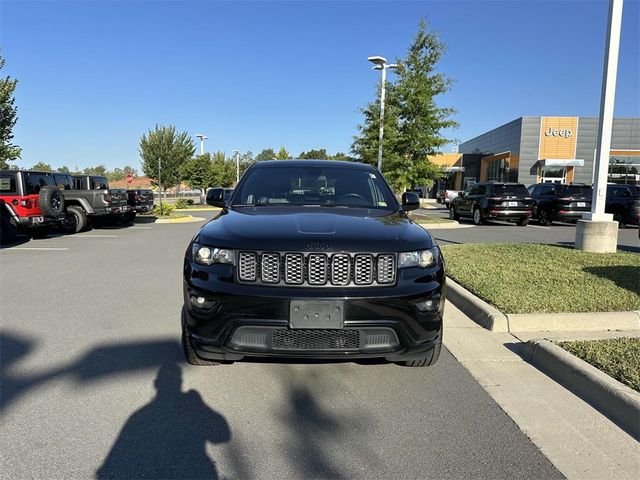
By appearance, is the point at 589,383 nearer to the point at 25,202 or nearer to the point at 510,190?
the point at 25,202

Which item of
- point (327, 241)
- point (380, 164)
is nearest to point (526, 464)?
point (327, 241)

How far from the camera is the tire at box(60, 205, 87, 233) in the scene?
14992mm

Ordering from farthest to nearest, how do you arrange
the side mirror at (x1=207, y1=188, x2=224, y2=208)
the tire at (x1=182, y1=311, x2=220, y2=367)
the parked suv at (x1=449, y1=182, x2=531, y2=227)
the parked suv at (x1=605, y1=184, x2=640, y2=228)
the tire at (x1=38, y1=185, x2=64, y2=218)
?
the parked suv at (x1=449, y1=182, x2=531, y2=227) < the parked suv at (x1=605, y1=184, x2=640, y2=228) < the tire at (x1=38, y1=185, x2=64, y2=218) < the side mirror at (x1=207, y1=188, x2=224, y2=208) < the tire at (x1=182, y1=311, x2=220, y2=367)

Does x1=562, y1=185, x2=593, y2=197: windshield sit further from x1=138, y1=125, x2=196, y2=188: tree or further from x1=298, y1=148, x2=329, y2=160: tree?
x1=298, y1=148, x2=329, y2=160: tree

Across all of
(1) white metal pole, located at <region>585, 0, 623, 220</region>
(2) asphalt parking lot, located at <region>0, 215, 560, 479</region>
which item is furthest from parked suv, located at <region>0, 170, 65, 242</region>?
(1) white metal pole, located at <region>585, 0, 623, 220</region>

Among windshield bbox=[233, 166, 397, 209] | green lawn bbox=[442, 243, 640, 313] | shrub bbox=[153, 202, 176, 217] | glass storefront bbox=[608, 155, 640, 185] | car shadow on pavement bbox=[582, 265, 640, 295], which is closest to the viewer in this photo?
windshield bbox=[233, 166, 397, 209]

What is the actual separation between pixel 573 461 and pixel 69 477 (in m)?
2.70

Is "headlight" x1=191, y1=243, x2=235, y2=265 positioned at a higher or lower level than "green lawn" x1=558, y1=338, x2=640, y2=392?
higher

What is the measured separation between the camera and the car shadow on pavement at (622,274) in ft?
19.6

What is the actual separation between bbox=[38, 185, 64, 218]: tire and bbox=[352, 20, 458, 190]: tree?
11.9 meters

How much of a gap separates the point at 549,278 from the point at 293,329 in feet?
15.2

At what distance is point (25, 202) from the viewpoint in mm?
11320

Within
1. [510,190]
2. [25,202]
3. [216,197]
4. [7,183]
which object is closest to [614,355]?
[216,197]

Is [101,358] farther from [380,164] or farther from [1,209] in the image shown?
[380,164]
